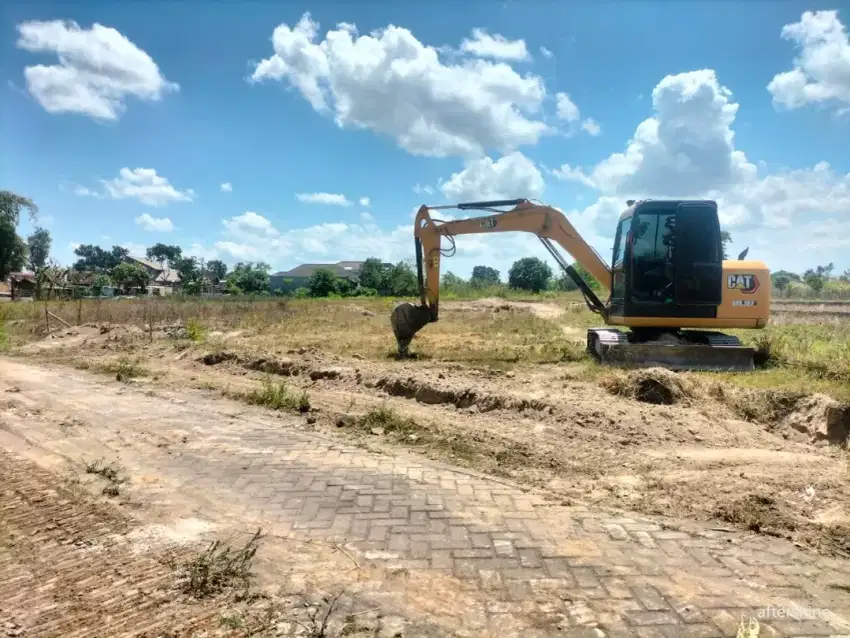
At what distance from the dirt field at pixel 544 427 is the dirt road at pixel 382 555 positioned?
84 millimetres

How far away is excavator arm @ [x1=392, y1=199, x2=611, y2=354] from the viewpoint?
41.6 ft

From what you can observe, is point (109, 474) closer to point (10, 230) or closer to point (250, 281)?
point (10, 230)

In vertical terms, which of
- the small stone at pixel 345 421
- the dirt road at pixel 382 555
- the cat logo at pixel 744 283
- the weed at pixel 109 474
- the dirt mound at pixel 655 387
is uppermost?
the cat logo at pixel 744 283

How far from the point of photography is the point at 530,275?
60.1 m

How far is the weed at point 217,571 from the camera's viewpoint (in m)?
3.53

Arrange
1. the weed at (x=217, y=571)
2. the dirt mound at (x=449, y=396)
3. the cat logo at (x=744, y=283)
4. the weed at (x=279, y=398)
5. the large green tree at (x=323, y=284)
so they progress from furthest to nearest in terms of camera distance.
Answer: the large green tree at (x=323, y=284) < the cat logo at (x=744, y=283) < the weed at (x=279, y=398) < the dirt mound at (x=449, y=396) < the weed at (x=217, y=571)

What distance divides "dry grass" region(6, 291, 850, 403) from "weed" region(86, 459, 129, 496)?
3.10 meters

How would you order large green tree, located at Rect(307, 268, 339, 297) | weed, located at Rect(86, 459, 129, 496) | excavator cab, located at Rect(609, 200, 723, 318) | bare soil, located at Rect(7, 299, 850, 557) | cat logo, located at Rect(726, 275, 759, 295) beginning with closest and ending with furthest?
bare soil, located at Rect(7, 299, 850, 557) → weed, located at Rect(86, 459, 129, 496) → excavator cab, located at Rect(609, 200, 723, 318) → cat logo, located at Rect(726, 275, 759, 295) → large green tree, located at Rect(307, 268, 339, 297)

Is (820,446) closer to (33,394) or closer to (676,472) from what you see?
(676,472)

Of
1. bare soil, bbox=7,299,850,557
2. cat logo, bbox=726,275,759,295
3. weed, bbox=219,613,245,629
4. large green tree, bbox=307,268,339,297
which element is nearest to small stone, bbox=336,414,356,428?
bare soil, bbox=7,299,850,557

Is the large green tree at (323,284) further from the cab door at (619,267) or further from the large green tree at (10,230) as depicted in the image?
the cab door at (619,267)

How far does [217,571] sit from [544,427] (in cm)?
448

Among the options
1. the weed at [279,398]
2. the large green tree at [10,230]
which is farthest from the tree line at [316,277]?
the weed at [279,398]

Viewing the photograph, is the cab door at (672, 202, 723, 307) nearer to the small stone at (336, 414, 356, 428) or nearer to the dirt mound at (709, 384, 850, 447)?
the dirt mound at (709, 384, 850, 447)
